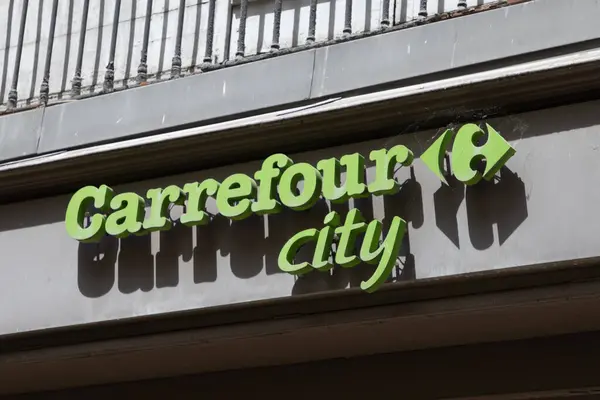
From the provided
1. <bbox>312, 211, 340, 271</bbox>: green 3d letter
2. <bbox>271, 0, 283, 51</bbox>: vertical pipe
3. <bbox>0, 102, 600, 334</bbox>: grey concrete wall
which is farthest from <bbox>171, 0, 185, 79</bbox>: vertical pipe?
<bbox>312, 211, 340, 271</bbox>: green 3d letter

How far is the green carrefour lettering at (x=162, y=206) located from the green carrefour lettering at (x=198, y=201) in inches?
2.8

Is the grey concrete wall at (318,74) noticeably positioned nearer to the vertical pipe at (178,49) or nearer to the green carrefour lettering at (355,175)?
the vertical pipe at (178,49)

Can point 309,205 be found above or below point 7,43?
below

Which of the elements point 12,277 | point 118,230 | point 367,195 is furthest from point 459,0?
point 12,277

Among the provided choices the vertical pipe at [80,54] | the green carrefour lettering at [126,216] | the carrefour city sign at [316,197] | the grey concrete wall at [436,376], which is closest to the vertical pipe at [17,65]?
the vertical pipe at [80,54]

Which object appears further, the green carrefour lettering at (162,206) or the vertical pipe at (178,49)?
the vertical pipe at (178,49)

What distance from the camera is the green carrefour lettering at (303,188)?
20.3 ft

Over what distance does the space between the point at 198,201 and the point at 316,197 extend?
773 mm

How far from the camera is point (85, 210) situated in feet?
22.7

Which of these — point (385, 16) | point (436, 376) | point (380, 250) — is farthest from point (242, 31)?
point (436, 376)

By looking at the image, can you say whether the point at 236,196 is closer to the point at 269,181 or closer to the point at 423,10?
the point at 269,181

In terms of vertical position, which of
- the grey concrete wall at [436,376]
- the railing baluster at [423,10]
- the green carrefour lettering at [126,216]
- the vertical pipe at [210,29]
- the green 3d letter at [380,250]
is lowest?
the grey concrete wall at [436,376]

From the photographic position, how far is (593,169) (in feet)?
18.8

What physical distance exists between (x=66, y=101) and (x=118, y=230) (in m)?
1.27
